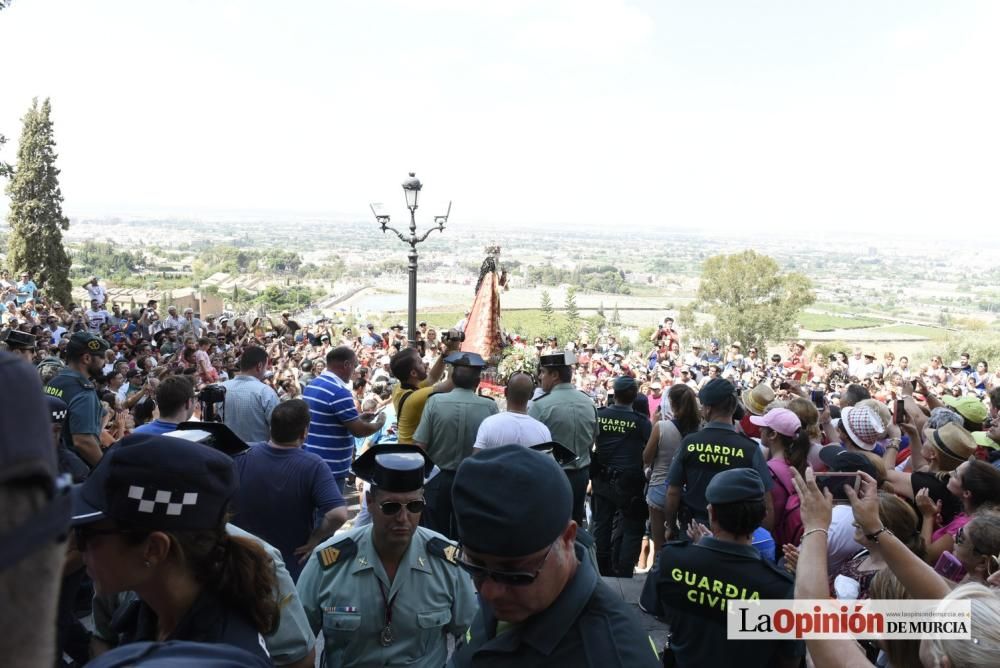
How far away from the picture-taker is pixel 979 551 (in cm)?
271

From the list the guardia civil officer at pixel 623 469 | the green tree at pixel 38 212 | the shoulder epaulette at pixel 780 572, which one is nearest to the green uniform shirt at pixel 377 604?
the shoulder epaulette at pixel 780 572

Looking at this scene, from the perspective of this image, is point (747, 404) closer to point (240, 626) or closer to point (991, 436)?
point (991, 436)

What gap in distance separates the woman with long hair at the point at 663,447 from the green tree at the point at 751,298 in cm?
6589

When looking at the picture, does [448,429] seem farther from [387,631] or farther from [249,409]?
[387,631]

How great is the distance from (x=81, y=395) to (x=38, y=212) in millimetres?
33494

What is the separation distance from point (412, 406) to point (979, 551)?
3.64m

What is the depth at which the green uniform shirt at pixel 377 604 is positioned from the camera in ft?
8.47

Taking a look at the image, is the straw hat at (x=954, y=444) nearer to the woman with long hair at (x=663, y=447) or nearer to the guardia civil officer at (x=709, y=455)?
the guardia civil officer at (x=709, y=455)

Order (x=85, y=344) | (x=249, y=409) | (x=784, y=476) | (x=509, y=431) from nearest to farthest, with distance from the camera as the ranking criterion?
(x=784, y=476)
(x=509, y=431)
(x=85, y=344)
(x=249, y=409)

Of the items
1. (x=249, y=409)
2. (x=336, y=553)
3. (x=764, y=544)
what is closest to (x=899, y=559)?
(x=764, y=544)

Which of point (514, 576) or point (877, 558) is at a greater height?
point (514, 576)

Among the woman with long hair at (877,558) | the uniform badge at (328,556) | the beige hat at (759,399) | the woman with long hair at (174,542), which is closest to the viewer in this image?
the woman with long hair at (174,542)

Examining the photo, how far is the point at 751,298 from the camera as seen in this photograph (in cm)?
7256

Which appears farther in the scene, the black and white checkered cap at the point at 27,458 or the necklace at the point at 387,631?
the necklace at the point at 387,631
